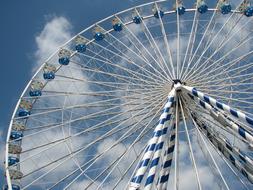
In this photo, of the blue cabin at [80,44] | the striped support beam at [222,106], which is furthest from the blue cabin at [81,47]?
the striped support beam at [222,106]

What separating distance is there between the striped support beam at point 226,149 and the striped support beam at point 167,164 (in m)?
1.85

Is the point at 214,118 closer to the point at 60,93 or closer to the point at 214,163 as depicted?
the point at 214,163

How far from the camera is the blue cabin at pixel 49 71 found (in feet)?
101

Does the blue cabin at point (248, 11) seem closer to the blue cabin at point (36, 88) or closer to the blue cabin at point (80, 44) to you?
the blue cabin at point (80, 44)

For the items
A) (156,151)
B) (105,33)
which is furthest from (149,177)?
(105,33)

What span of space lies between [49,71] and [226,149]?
12.4 m

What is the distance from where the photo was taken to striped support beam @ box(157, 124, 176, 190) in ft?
74.2

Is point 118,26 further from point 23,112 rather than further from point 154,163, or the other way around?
point 154,163

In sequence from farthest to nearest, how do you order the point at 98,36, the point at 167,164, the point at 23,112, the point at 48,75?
the point at 98,36
the point at 48,75
the point at 23,112
the point at 167,164

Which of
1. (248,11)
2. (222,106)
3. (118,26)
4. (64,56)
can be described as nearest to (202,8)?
(248,11)

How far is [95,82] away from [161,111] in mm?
4926

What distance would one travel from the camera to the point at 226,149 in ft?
79.8

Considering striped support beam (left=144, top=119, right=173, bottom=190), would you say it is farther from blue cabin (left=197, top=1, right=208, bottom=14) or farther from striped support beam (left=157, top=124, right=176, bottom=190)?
blue cabin (left=197, top=1, right=208, bottom=14)

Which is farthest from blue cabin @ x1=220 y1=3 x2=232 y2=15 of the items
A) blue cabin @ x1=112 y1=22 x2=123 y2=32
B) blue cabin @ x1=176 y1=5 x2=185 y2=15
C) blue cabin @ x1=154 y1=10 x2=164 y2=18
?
blue cabin @ x1=112 y1=22 x2=123 y2=32
